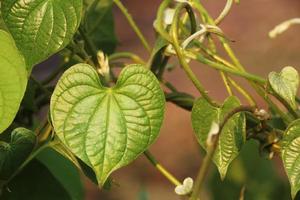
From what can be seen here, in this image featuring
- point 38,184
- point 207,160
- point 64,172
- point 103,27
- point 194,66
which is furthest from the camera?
point 194,66

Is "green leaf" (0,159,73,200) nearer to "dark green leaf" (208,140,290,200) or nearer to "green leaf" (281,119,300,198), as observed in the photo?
"green leaf" (281,119,300,198)

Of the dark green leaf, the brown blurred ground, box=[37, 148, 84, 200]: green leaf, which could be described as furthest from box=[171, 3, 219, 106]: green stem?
the brown blurred ground

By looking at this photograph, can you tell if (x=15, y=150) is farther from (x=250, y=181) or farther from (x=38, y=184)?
(x=250, y=181)

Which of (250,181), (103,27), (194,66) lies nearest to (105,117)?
(103,27)

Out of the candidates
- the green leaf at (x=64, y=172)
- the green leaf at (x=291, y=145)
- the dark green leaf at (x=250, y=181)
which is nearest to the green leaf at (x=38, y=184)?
the green leaf at (x=64, y=172)

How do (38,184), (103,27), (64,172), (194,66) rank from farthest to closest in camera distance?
(194,66), (103,27), (64,172), (38,184)
